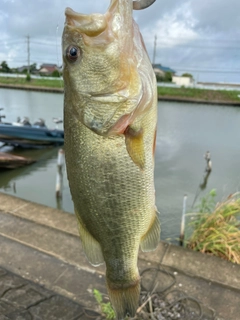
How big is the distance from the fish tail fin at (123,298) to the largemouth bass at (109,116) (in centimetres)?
33

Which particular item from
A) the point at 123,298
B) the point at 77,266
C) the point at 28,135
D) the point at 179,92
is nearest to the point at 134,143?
the point at 123,298

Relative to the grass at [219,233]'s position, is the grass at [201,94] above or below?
below

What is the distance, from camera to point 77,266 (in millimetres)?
3002

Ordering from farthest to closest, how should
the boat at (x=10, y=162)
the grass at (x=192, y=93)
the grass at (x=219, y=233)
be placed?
1. the grass at (x=192, y=93)
2. the boat at (x=10, y=162)
3. the grass at (x=219, y=233)

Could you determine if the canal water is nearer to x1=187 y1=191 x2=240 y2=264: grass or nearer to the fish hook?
x1=187 y1=191 x2=240 y2=264: grass

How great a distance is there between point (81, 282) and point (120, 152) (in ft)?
6.59

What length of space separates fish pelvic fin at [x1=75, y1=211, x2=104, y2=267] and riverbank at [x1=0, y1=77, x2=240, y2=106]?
29896 millimetres

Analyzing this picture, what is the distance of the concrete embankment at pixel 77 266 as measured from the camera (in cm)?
263

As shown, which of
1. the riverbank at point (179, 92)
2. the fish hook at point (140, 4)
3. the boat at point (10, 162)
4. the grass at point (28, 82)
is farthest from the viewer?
the grass at point (28, 82)

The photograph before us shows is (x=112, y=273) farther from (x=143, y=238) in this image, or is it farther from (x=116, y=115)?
(x=116, y=115)

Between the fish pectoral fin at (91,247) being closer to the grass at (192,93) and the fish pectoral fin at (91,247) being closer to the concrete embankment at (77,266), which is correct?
the concrete embankment at (77,266)

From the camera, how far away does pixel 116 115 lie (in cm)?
115

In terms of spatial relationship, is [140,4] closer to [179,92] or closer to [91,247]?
[91,247]

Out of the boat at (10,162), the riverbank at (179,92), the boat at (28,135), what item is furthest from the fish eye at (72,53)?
the riverbank at (179,92)
